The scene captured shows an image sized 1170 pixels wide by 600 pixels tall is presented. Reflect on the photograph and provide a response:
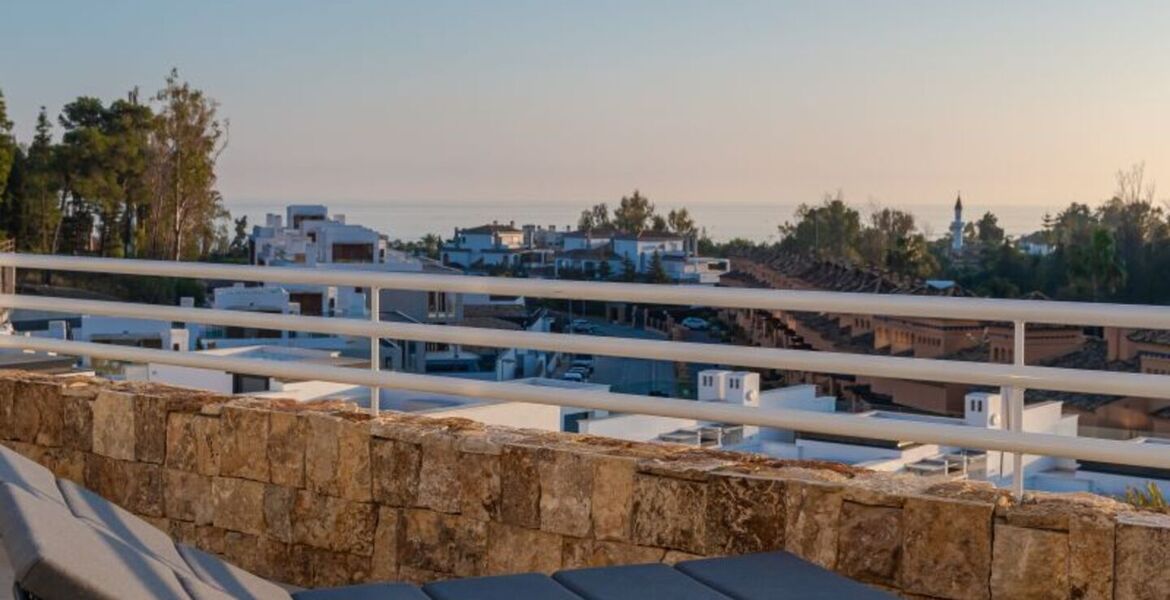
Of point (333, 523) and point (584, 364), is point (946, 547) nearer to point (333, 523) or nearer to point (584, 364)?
point (333, 523)

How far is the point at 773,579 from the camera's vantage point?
9.82 feet

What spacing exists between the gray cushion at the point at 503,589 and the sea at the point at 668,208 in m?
31.3

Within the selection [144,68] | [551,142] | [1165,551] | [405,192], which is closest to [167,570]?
[1165,551]

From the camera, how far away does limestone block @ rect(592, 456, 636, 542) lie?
3.69 m

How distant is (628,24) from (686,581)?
1414 inches

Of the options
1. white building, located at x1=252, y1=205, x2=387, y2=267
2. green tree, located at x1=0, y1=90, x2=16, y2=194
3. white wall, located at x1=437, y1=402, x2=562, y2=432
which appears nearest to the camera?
white wall, located at x1=437, y1=402, x2=562, y2=432

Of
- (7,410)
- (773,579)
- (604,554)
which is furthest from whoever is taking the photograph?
(7,410)

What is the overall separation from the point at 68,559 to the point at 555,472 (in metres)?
1.82

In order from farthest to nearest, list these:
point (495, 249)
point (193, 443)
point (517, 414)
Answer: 1. point (495, 249)
2. point (517, 414)
3. point (193, 443)

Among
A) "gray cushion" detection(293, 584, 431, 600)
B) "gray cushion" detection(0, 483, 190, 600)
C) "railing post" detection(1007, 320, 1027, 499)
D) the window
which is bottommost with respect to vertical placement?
"gray cushion" detection(293, 584, 431, 600)

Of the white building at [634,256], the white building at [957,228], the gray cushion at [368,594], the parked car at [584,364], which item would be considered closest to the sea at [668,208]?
the white building at [957,228]

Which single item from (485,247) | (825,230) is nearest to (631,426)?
(825,230)

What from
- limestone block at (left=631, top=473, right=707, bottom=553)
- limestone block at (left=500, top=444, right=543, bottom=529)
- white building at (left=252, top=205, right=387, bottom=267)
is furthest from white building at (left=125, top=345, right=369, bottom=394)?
white building at (left=252, top=205, right=387, bottom=267)

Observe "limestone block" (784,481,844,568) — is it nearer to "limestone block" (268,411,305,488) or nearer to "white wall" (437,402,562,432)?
"limestone block" (268,411,305,488)
